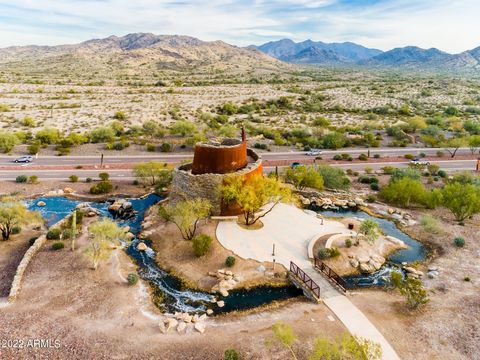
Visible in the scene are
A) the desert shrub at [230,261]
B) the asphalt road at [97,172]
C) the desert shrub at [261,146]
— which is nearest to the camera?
the desert shrub at [230,261]

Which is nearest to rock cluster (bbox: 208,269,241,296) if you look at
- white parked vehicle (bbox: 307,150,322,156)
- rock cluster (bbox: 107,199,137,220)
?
rock cluster (bbox: 107,199,137,220)

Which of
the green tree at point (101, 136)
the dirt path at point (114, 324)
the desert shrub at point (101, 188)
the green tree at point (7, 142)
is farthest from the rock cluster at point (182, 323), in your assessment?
the green tree at point (101, 136)

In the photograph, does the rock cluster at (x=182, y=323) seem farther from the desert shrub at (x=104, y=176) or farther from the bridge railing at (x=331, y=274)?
the desert shrub at (x=104, y=176)

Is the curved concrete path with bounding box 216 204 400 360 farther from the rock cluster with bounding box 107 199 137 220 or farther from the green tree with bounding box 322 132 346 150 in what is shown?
the green tree with bounding box 322 132 346 150

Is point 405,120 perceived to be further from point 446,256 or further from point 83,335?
point 83,335

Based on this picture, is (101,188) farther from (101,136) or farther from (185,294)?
(101,136)

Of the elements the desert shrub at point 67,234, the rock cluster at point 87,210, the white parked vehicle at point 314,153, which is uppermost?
the white parked vehicle at point 314,153

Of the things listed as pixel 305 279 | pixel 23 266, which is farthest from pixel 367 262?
pixel 23 266
